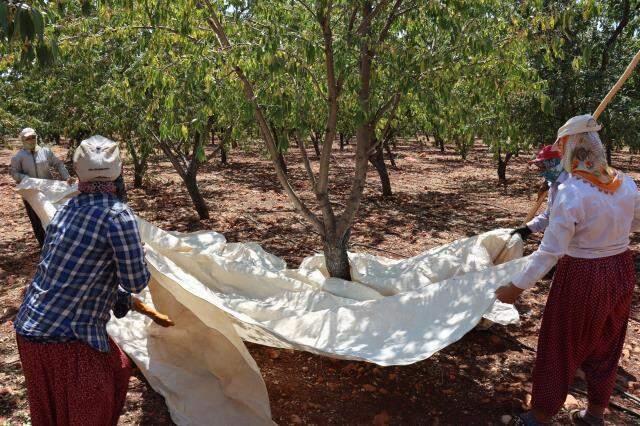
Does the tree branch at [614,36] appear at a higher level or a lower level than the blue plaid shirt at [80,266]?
higher

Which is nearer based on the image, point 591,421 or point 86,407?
point 86,407

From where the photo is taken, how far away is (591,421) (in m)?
3.05

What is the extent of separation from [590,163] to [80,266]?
2470 millimetres

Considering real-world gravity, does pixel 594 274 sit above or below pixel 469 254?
above

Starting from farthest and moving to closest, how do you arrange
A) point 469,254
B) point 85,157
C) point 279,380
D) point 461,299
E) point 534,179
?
point 534,179 < point 469,254 < point 279,380 < point 461,299 < point 85,157

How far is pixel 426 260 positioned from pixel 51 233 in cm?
313

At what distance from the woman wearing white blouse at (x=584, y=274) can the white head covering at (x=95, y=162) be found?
208 centimetres

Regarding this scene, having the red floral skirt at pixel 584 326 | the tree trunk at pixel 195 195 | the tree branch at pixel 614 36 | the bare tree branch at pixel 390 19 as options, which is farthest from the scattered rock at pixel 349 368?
the tree branch at pixel 614 36

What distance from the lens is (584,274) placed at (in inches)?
109

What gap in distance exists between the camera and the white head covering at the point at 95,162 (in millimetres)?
2139

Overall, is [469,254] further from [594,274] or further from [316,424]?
[316,424]

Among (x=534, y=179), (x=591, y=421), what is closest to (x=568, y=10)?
(x=591, y=421)

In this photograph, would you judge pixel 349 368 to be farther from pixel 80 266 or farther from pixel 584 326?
pixel 80 266

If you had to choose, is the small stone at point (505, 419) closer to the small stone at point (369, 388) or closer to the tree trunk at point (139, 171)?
the small stone at point (369, 388)
